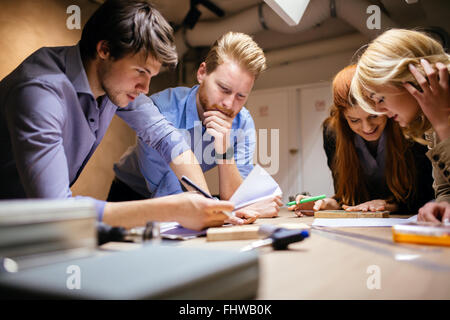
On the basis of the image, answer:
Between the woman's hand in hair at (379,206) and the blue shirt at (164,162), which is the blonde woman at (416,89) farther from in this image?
the blue shirt at (164,162)

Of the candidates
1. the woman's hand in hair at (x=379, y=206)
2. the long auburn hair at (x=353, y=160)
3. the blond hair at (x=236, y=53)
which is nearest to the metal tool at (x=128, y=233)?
the blond hair at (x=236, y=53)

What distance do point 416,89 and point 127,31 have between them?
74 cm

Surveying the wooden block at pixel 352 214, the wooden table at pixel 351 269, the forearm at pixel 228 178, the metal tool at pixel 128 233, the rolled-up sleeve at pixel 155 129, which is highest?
the rolled-up sleeve at pixel 155 129

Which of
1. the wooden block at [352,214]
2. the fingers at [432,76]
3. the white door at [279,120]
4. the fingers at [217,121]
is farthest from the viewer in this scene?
the white door at [279,120]

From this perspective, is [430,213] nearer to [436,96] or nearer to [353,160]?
[436,96]

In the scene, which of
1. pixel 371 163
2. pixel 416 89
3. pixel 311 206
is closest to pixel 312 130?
pixel 371 163

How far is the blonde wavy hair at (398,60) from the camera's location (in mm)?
844

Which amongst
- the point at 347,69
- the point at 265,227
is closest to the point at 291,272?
the point at 265,227

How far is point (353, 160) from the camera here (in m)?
1.27

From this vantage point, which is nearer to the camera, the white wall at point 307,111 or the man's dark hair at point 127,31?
the man's dark hair at point 127,31

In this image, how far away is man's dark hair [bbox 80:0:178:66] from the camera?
626mm

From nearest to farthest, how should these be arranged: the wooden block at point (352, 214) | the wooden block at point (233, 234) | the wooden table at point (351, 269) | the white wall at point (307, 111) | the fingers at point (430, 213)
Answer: the wooden table at point (351, 269)
the wooden block at point (233, 234)
the fingers at point (430, 213)
the wooden block at point (352, 214)
the white wall at point (307, 111)

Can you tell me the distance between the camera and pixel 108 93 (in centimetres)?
69

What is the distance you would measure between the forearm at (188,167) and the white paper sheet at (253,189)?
24 centimetres
